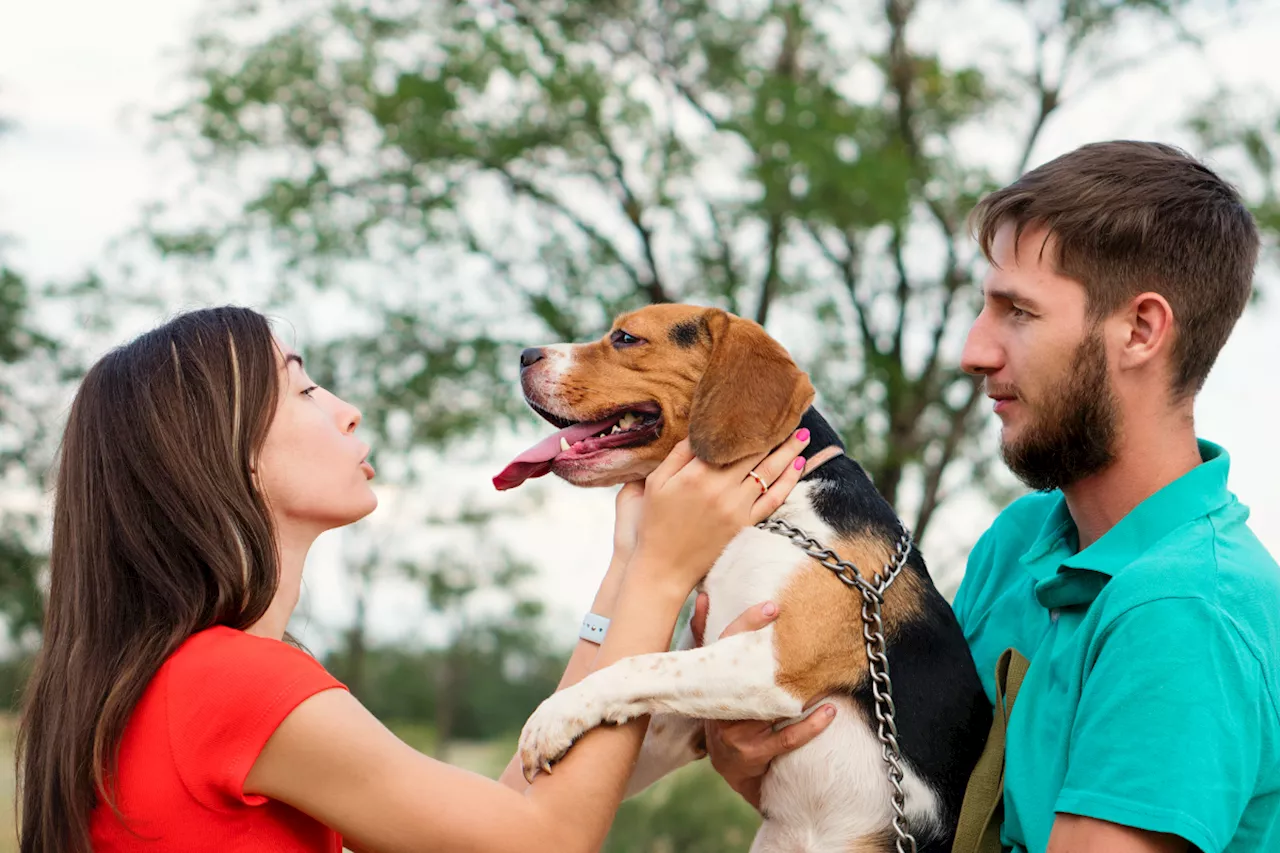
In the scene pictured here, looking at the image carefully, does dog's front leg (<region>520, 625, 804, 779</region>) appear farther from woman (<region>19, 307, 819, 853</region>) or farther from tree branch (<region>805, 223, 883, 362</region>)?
tree branch (<region>805, 223, 883, 362</region>)

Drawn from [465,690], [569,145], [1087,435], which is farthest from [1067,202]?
[465,690]

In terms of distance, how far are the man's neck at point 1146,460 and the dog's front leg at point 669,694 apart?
881 millimetres

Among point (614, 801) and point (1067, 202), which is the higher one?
point (1067, 202)

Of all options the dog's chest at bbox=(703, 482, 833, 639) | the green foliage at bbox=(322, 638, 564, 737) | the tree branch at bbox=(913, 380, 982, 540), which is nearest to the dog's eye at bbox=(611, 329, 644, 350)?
the dog's chest at bbox=(703, 482, 833, 639)

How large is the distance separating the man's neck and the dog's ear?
0.92 metres

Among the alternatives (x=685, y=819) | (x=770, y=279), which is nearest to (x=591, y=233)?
(x=770, y=279)

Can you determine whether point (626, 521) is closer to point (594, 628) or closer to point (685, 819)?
point (594, 628)

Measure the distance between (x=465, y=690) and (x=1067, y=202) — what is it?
2537cm

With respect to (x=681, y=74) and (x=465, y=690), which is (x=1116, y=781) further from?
(x=465, y=690)

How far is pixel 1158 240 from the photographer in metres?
2.74

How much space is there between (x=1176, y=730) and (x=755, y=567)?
1.20 m

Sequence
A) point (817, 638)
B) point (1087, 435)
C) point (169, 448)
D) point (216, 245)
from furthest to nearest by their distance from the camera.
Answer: point (216, 245), point (817, 638), point (1087, 435), point (169, 448)

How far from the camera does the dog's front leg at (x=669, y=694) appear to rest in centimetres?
285

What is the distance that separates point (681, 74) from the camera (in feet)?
52.3
